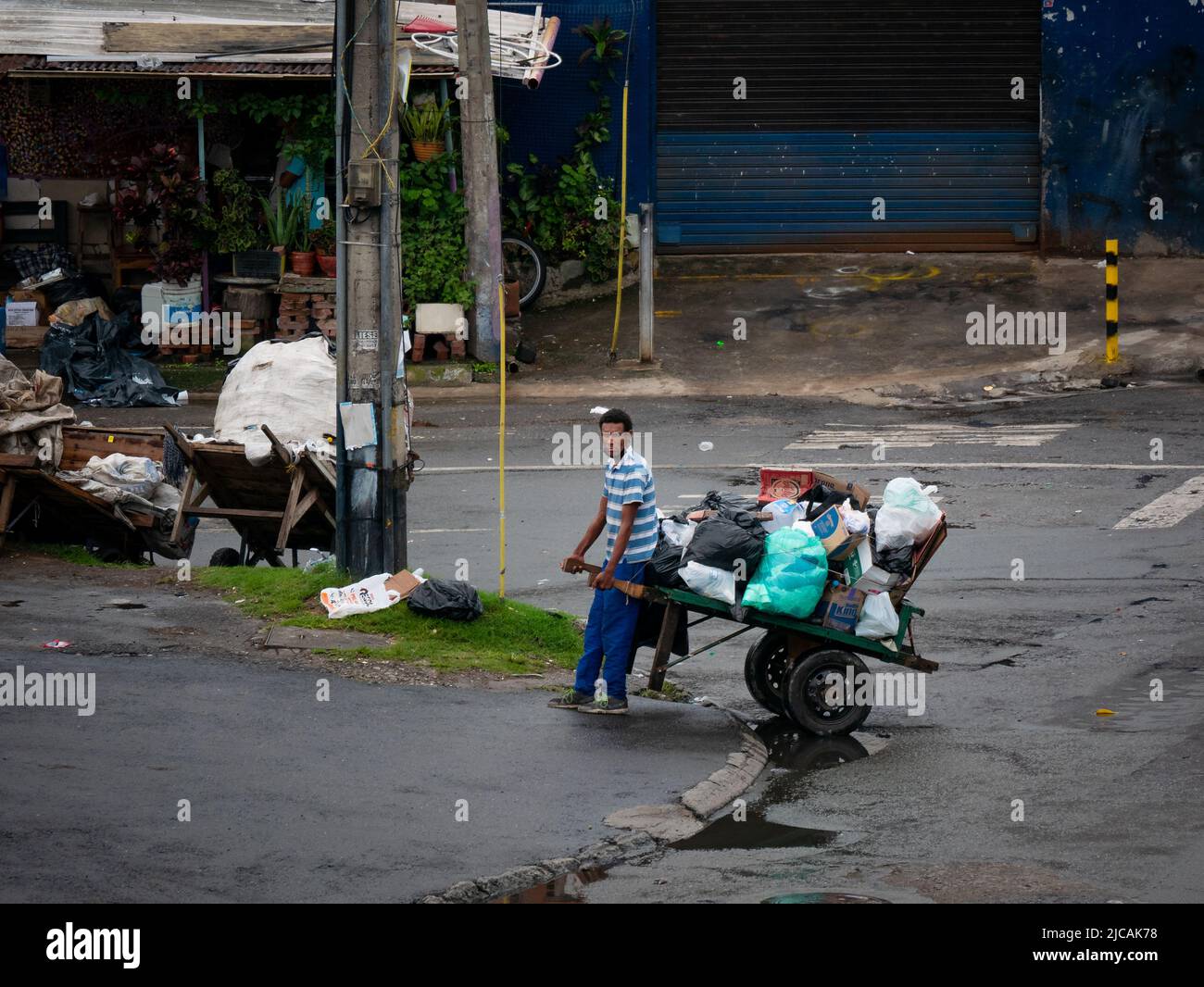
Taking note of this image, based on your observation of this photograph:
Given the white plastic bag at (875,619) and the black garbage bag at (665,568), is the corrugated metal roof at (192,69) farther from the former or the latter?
the white plastic bag at (875,619)

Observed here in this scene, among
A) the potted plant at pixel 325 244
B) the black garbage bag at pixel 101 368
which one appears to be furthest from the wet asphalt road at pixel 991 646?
the black garbage bag at pixel 101 368

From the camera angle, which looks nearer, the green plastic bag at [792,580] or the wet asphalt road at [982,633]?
the wet asphalt road at [982,633]

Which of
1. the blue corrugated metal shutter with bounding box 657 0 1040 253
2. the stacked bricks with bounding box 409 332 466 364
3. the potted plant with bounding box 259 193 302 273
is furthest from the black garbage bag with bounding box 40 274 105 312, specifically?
the blue corrugated metal shutter with bounding box 657 0 1040 253

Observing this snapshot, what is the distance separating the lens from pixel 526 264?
81.3ft

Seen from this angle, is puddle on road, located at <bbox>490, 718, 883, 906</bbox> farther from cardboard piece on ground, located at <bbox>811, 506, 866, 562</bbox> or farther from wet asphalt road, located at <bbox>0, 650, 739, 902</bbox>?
cardboard piece on ground, located at <bbox>811, 506, 866, 562</bbox>

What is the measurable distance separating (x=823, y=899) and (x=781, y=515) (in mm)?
3171

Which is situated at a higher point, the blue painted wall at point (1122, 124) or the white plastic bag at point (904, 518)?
the blue painted wall at point (1122, 124)

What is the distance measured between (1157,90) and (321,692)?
2026 cm

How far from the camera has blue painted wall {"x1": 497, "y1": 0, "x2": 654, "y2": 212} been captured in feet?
83.5

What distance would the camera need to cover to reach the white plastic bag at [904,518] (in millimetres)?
9641

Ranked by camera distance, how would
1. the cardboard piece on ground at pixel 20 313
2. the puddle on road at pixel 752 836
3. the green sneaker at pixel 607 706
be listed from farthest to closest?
1. the cardboard piece on ground at pixel 20 313
2. the green sneaker at pixel 607 706
3. the puddle on road at pixel 752 836

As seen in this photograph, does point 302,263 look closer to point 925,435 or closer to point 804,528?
point 925,435

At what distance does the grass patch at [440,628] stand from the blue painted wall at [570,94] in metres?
14.8

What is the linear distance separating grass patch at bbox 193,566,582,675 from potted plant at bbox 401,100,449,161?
12.0 metres
